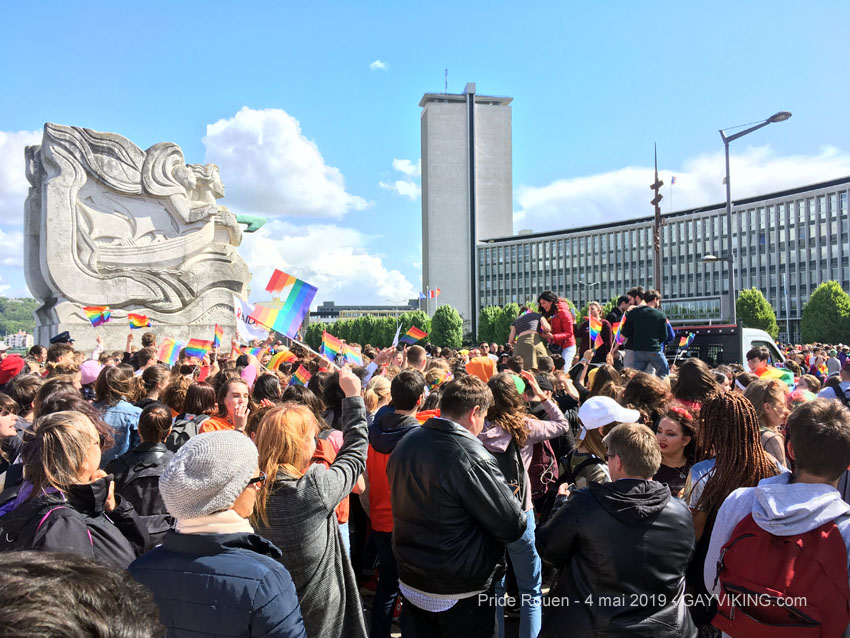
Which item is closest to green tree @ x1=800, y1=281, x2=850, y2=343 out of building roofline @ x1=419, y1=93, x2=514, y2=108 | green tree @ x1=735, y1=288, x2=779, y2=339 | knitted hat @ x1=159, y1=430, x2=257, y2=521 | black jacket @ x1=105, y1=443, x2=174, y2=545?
green tree @ x1=735, y1=288, x2=779, y2=339

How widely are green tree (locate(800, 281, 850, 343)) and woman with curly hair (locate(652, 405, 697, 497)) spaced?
210 ft

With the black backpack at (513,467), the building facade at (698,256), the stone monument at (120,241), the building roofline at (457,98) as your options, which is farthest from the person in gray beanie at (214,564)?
the building roofline at (457,98)

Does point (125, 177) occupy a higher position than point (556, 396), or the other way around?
point (125, 177)

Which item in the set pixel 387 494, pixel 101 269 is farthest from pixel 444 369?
pixel 101 269

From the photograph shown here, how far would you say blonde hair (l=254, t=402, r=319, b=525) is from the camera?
304 cm

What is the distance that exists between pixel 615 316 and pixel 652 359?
5.29 feet

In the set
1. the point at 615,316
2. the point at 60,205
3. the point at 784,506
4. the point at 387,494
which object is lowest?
the point at 387,494

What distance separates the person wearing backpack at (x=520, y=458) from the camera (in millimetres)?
4121

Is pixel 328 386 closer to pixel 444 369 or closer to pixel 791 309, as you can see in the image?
pixel 444 369

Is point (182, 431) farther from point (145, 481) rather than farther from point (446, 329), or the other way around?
point (446, 329)

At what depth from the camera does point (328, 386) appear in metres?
5.86

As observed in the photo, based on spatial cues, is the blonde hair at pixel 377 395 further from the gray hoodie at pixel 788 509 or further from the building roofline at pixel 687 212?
the building roofline at pixel 687 212

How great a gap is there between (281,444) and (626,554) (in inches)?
67.7

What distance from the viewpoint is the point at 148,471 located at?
12.6ft
